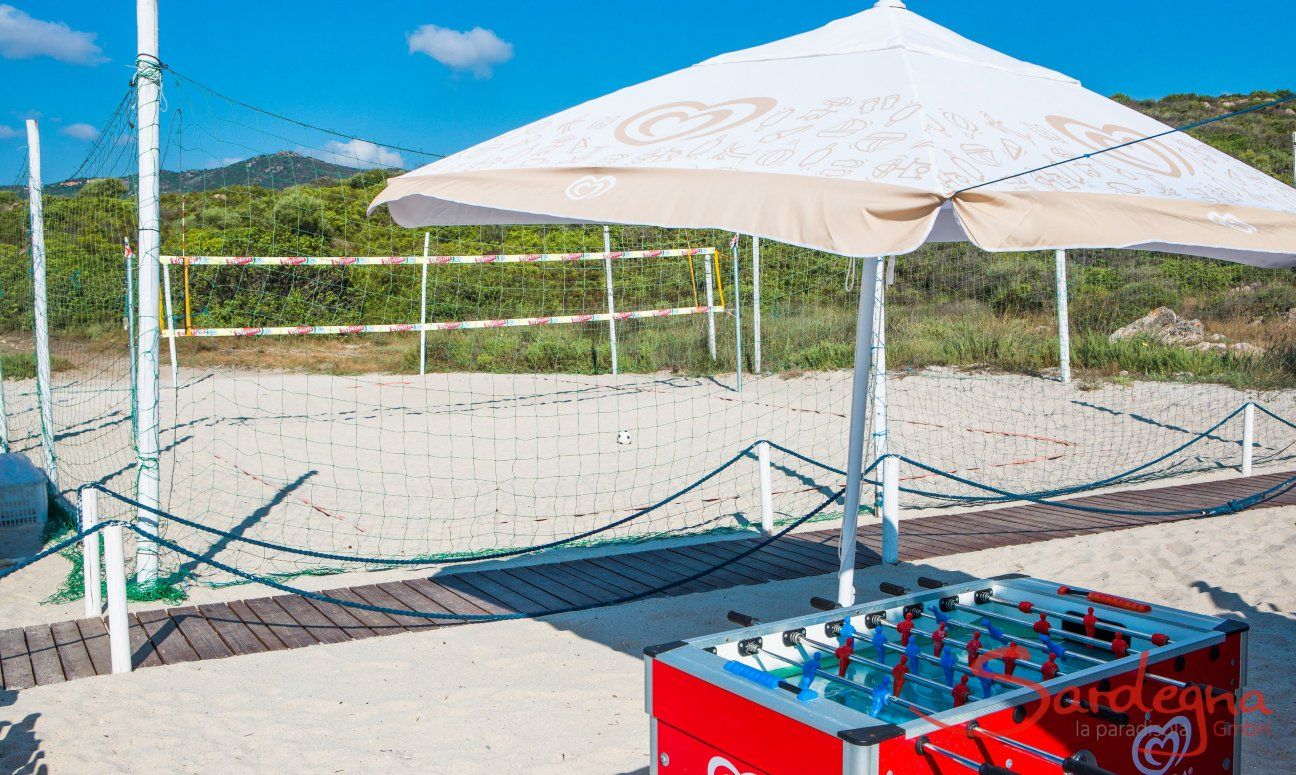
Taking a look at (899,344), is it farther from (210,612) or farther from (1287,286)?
(210,612)

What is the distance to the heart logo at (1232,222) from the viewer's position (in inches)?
97.3

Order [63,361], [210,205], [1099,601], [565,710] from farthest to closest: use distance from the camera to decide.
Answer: [210,205]
[63,361]
[565,710]
[1099,601]

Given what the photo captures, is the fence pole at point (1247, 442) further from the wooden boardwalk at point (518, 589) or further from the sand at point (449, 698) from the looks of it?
the sand at point (449, 698)

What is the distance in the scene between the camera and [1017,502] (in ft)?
23.2

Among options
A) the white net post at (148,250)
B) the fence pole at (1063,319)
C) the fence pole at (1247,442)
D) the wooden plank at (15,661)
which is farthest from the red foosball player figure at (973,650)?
the fence pole at (1063,319)

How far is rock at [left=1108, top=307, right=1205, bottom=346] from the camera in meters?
13.0

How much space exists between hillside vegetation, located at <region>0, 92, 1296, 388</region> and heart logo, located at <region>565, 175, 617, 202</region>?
820cm

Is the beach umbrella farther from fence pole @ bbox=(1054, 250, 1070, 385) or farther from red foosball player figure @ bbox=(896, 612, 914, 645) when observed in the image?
fence pole @ bbox=(1054, 250, 1070, 385)

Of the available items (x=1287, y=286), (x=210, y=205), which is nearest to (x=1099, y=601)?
(x=1287, y=286)

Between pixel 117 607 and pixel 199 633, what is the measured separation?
0.56 m

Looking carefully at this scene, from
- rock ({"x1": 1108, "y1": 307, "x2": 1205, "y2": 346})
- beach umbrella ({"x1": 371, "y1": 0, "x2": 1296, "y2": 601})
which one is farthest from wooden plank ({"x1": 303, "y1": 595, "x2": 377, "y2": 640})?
rock ({"x1": 1108, "y1": 307, "x2": 1205, "y2": 346})

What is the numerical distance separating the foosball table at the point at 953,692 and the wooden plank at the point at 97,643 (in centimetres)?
261

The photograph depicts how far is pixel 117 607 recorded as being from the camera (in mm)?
3803

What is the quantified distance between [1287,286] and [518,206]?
1478 centimetres
